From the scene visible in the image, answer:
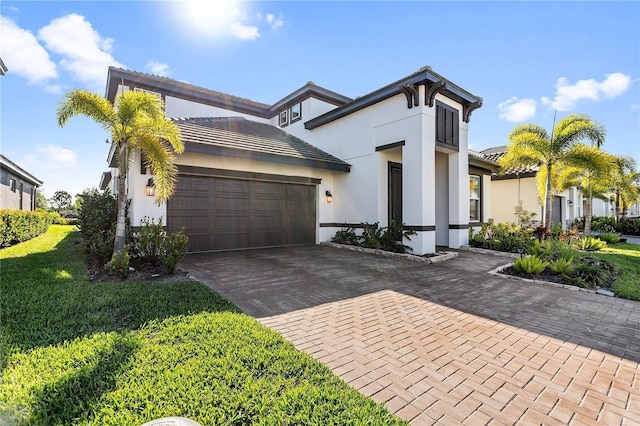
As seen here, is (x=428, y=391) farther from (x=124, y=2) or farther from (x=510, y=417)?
(x=124, y=2)

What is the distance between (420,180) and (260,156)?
17.8 feet

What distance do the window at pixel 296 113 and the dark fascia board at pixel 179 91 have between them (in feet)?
6.98

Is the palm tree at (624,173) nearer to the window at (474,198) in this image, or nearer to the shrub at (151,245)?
the window at (474,198)

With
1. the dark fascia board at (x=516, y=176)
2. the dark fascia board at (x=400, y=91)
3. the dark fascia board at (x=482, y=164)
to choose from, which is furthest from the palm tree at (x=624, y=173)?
the dark fascia board at (x=400, y=91)

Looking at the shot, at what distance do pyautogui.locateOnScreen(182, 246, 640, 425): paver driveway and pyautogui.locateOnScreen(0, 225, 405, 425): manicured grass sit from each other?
42 centimetres

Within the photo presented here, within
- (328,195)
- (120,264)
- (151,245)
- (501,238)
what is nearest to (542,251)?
(501,238)

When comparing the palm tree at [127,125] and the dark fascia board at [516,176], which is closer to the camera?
the palm tree at [127,125]

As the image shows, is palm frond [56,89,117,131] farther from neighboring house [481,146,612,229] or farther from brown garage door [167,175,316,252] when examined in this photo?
neighboring house [481,146,612,229]

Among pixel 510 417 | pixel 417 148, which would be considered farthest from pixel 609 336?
pixel 417 148

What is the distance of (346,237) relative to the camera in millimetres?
11375

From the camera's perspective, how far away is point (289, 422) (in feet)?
6.68

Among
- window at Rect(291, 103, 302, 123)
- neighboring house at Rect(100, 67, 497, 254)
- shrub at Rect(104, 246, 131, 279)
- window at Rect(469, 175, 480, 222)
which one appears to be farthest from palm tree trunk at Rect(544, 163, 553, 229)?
shrub at Rect(104, 246, 131, 279)

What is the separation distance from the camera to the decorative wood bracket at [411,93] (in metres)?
9.00

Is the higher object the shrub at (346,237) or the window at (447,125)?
the window at (447,125)
